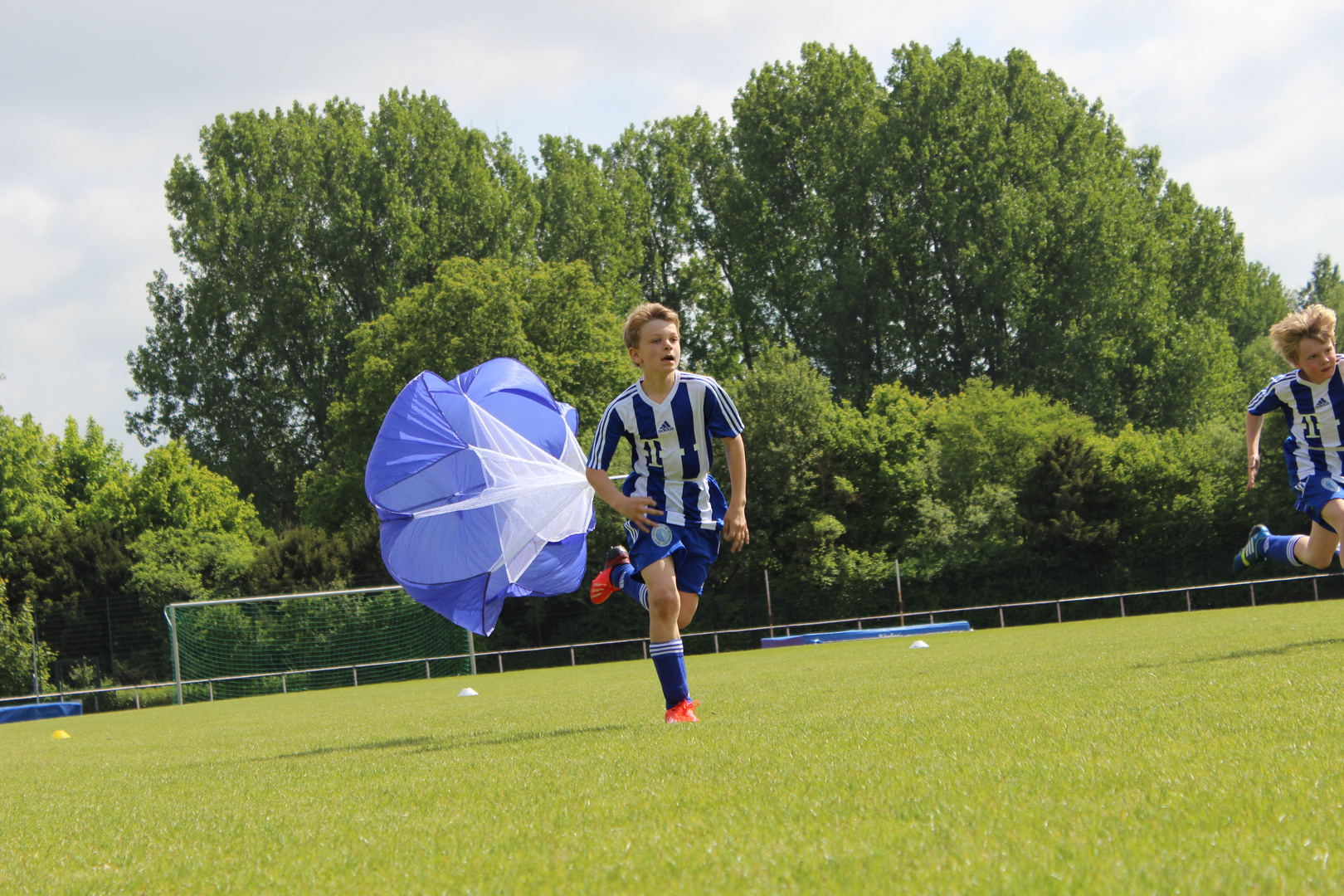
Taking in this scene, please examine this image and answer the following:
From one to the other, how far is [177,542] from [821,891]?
4130cm

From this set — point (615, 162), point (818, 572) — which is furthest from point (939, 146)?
point (818, 572)

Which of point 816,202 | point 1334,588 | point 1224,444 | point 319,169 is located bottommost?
point 1334,588

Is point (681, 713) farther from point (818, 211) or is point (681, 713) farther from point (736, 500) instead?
point (818, 211)

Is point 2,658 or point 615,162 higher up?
point 615,162

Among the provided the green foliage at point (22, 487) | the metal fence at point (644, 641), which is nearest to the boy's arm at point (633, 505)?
the metal fence at point (644, 641)

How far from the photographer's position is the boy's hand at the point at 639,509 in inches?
241

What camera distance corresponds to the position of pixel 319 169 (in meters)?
47.6

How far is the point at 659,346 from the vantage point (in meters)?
6.27

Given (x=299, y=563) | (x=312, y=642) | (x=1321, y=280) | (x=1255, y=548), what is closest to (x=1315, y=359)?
(x=1255, y=548)

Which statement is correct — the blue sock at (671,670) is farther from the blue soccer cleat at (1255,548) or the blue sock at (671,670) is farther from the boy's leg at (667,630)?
the blue soccer cleat at (1255,548)

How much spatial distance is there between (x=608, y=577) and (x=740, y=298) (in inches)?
1730

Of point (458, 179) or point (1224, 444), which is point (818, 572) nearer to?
point (1224, 444)

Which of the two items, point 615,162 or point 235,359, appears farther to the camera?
point 615,162

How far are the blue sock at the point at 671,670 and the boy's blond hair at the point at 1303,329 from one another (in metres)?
4.44
